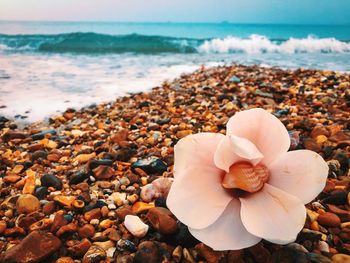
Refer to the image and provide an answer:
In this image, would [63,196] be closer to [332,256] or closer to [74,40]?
[332,256]

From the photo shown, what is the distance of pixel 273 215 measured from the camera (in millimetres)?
936

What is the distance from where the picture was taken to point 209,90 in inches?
174

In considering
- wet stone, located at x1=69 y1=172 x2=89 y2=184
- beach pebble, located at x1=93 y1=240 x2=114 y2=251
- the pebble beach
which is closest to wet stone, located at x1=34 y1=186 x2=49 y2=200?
the pebble beach

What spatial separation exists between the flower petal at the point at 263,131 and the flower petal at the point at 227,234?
221 millimetres

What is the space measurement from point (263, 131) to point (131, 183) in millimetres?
1013

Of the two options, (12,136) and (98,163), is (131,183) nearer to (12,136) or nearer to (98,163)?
(98,163)

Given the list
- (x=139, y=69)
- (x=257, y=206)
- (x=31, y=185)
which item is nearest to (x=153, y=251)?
(x=257, y=206)

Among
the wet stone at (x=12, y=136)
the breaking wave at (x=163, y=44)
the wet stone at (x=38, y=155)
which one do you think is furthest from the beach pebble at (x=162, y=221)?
the breaking wave at (x=163, y=44)

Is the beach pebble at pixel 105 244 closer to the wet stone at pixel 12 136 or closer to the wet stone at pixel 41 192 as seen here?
the wet stone at pixel 41 192

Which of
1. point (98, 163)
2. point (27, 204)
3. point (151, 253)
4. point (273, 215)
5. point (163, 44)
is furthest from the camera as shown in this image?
→ point (163, 44)

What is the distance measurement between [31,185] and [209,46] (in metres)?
15.6

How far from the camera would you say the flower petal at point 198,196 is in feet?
3.23

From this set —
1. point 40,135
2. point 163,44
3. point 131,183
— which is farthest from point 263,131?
point 163,44

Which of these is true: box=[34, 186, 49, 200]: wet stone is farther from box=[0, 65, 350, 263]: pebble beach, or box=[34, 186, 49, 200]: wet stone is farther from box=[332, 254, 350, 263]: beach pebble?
box=[332, 254, 350, 263]: beach pebble
